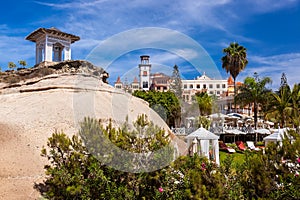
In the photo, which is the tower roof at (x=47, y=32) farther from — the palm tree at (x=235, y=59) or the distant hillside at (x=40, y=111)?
the palm tree at (x=235, y=59)

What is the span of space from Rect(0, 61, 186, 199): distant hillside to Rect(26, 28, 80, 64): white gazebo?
323 cm

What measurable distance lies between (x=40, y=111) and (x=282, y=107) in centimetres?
2587

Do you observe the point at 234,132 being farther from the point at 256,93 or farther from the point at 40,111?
the point at 40,111

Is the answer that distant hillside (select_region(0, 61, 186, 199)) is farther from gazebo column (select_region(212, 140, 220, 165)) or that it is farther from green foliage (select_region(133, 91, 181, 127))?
green foliage (select_region(133, 91, 181, 127))

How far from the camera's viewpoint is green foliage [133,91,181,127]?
3488cm

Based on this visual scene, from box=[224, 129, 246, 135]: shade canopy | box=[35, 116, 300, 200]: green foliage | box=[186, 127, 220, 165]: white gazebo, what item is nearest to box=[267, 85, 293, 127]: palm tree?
box=[224, 129, 246, 135]: shade canopy

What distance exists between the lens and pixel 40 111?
49.7 ft

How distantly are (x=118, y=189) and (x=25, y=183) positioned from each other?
4.09m

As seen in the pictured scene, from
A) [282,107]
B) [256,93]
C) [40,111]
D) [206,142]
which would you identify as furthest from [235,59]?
[40,111]

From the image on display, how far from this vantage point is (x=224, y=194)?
7004 mm

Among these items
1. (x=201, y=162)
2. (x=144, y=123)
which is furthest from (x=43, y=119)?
(x=201, y=162)

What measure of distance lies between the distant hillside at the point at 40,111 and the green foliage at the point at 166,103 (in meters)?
10.1

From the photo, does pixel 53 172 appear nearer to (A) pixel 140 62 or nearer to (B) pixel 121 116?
(A) pixel 140 62

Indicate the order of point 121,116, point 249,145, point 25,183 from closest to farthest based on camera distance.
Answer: point 25,183 → point 121,116 → point 249,145
